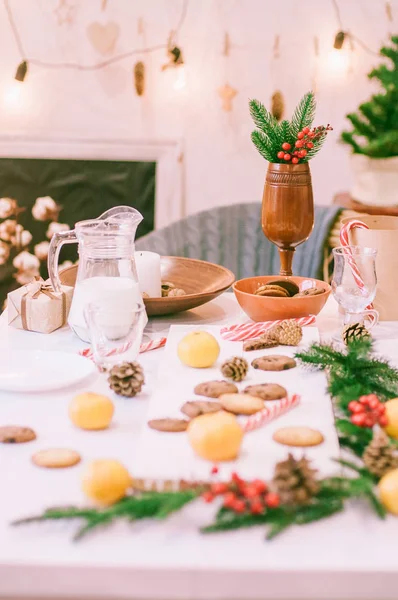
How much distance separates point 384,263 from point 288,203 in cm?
21

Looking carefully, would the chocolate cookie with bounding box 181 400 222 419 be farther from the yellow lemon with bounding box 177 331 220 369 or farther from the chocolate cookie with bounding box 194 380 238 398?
the yellow lemon with bounding box 177 331 220 369

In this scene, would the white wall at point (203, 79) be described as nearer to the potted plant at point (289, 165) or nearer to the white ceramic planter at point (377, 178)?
the white ceramic planter at point (377, 178)

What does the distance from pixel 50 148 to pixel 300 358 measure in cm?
238

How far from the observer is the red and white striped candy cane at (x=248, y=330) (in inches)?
44.4

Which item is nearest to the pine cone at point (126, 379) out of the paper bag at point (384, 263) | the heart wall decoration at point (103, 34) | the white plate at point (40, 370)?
the white plate at point (40, 370)

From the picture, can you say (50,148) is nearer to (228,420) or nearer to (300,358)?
(300,358)

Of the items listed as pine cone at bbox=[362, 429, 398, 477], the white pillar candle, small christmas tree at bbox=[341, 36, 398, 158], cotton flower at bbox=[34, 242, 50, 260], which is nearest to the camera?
pine cone at bbox=[362, 429, 398, 477]

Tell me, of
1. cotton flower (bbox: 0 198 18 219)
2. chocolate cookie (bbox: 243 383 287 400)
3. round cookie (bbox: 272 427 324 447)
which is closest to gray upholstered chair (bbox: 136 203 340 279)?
cotton flower (bbox: 0 198 18 219)

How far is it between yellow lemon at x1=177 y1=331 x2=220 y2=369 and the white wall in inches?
87.7

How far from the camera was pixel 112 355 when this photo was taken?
101 cm

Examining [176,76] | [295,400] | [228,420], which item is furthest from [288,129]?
[176,76]

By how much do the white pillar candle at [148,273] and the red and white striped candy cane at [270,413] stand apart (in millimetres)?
510

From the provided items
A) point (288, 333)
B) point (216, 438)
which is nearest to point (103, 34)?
point (288, 333)

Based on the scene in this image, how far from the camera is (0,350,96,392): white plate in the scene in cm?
92
